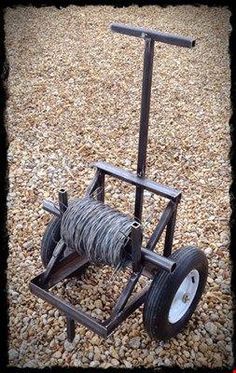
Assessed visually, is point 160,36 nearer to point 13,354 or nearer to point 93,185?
point 93,185

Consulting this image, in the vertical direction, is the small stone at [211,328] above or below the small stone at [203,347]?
above

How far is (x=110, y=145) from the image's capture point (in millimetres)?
5000

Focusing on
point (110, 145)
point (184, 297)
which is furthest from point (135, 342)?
point (110, 145)

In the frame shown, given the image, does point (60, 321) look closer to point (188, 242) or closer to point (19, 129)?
point (188, 242)

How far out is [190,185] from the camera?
4.50 m

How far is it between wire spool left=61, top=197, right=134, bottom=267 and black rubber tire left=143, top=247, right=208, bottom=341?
254 millimetres

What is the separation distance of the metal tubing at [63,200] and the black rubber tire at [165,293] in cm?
73

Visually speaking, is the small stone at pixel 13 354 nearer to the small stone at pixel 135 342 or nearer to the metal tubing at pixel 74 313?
the metal tubing at pixel 74 313

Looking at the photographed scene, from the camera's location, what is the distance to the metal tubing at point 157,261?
255cm

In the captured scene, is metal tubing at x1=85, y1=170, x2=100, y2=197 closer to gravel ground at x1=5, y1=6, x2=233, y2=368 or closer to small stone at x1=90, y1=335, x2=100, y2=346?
gravel ground at x1=5, y1=6, x2=233, y2=368

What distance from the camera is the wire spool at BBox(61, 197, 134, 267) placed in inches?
104

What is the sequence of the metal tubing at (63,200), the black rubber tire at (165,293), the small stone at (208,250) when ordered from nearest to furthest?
the black rubber tire at (165,293), the metal tubing at (63,200), the small stone at (208,250)

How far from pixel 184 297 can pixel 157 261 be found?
558mm

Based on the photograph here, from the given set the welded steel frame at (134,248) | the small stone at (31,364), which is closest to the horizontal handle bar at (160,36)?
the welded steel frame at (134,248)
